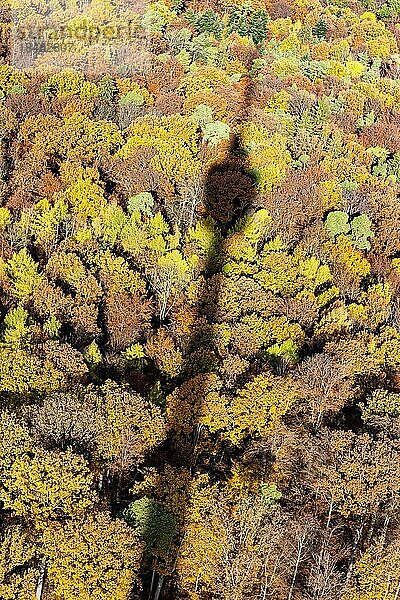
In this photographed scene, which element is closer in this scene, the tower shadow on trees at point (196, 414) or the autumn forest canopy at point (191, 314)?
the autumn forest canopy at point (191, 314)

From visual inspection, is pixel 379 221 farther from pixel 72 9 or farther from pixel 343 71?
pixel 72 9

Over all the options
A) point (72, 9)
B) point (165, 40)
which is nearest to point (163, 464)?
point (72, 9)

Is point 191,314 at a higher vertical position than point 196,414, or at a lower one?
higher

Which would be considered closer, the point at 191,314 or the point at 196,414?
the point at 196,414

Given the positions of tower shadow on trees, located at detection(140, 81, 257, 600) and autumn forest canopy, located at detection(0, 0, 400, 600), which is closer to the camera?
autumn forest canopy, located at detection(0, 0, 400, 600)
